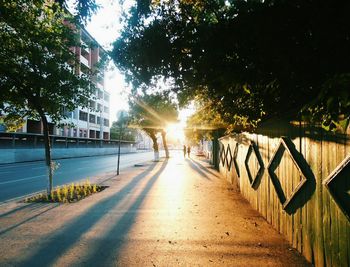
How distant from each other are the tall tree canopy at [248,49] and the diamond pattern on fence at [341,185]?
51 cm

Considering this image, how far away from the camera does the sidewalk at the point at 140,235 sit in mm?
4461

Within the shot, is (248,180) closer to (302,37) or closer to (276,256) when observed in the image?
(276,256)

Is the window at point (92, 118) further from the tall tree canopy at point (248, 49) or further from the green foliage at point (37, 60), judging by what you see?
the tall tree canopy at point (248, 49)

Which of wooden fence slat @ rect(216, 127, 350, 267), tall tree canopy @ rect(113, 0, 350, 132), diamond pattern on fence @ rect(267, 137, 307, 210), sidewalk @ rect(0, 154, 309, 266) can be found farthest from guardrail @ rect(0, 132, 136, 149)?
wooden fence slat @ rect(216, 127, 350, 267)

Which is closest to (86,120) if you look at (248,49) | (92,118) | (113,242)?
(92,118)

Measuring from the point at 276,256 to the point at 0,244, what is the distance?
4724 millimetres

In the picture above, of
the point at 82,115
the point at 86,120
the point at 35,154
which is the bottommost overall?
the point at 35,154

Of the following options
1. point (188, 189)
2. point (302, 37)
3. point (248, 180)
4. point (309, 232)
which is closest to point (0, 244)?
point (309, 232)

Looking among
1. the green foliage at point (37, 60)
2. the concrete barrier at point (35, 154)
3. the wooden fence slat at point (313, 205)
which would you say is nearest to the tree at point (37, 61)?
the green foliage at point (37, 60)

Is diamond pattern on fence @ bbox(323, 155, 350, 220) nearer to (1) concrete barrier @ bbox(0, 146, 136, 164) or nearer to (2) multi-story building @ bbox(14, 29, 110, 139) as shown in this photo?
(1) concrete barrier @ bbox(0, 146, 136, 164)

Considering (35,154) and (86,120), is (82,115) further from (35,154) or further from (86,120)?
(35,154)

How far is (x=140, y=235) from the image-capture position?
5711mm

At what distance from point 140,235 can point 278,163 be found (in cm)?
312

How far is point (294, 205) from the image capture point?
4.98 metres
